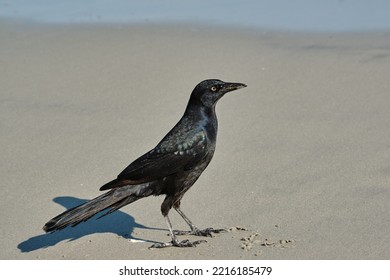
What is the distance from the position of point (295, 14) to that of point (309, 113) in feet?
14.4

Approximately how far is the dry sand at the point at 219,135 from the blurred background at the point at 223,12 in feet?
1.74

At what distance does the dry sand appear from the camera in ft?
19.3

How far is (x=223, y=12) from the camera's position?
12.8 metres

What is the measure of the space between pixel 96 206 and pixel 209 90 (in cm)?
113

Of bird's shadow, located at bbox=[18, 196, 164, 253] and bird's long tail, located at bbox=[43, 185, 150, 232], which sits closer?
bird's long tail, located at bbox=[43, 185, 150, 232]

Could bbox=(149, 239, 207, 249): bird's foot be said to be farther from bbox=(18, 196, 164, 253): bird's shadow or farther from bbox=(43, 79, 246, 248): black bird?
bbox=(18, 196, 164, 253): bird's shadow

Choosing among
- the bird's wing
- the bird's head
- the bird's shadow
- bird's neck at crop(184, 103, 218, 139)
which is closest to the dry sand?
the bird's shadow

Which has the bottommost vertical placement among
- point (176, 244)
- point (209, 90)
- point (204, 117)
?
point (176, 244)

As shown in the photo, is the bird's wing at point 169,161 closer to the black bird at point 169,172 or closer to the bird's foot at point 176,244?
the black bird at point 169,172

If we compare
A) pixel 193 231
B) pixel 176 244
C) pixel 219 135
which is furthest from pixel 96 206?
pixel 219 135

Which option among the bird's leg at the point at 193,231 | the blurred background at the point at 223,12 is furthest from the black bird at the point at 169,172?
the blurred background at the point at 223,12

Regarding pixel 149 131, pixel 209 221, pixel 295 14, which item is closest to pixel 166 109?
pixel 149 131

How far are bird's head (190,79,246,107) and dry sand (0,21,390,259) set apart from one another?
866mm

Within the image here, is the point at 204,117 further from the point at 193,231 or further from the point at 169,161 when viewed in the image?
the point at 193,231
